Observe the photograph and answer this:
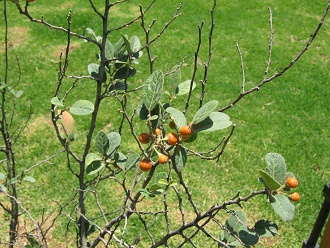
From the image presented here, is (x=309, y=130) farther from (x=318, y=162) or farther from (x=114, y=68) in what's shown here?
(x=114, y=68)

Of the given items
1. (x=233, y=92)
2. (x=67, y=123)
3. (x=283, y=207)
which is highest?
(x=283, y=207)

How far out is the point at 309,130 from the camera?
4.50 m

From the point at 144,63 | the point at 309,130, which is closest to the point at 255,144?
the point at 309,130

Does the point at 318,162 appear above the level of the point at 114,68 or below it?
below

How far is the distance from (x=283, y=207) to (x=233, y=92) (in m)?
4.17

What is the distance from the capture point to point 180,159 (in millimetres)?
1027

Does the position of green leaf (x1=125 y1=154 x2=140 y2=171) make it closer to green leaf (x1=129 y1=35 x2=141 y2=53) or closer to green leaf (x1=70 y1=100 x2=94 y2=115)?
green leaf (x1=70 y1=100 x2=94 y2=115)

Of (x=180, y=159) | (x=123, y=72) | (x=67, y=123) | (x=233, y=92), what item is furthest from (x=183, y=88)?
(x=233, y=92)

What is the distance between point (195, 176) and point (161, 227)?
27.0 inches

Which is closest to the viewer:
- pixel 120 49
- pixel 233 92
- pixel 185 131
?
pixel 185 131

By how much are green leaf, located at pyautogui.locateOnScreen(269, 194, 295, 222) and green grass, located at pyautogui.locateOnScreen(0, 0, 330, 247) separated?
143 centimetres

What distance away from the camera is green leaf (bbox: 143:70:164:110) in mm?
998

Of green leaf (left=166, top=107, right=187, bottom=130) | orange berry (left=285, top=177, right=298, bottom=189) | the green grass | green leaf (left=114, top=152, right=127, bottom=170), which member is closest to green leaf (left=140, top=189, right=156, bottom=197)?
green leaf (left=114, top=152, right=127, bottom=170)

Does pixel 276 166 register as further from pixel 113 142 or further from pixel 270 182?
pixel 113 142
